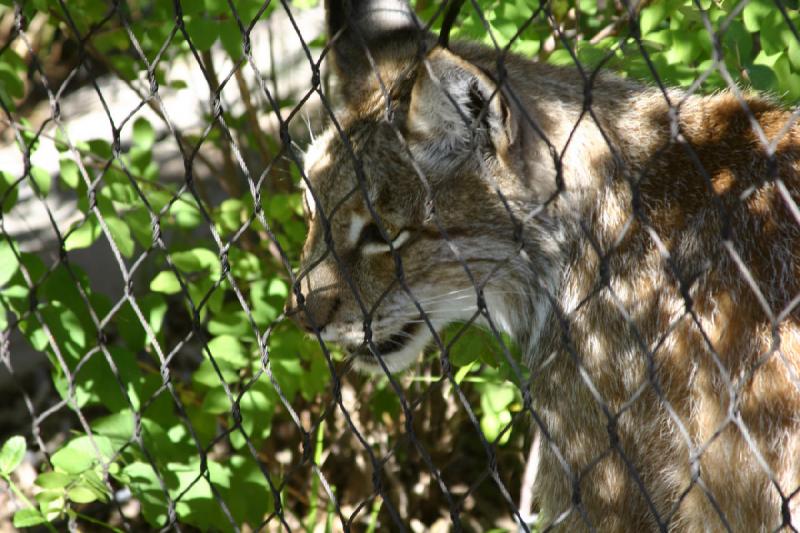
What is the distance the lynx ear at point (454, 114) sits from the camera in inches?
103

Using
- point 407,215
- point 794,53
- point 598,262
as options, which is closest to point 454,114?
point 407,215

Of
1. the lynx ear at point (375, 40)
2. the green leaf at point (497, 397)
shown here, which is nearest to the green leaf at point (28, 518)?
the green leaf at point (497, 397)

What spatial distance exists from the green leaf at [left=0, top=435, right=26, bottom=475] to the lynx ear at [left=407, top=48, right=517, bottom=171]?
6.02 feet

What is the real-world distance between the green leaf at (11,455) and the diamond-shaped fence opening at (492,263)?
0.05 feet

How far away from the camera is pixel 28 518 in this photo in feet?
11.6

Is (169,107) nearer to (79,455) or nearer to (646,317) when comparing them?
(79,455)

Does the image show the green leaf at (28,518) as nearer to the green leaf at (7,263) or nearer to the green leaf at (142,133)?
the green leaf at (7,263)

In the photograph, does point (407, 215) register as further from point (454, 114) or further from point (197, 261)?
point (197, 261)

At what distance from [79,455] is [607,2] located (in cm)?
280

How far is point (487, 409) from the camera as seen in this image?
3.81m

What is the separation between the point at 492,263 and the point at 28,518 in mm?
1913

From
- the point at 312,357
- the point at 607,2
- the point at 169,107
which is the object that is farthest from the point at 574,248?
the point at 169,107

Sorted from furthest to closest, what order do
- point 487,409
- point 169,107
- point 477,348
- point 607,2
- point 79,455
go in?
1. point 169,107
2. point 607,2
3. point 487,409
4. point 79,455
5. point 477,348

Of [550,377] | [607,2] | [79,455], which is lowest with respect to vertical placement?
[550,377]
